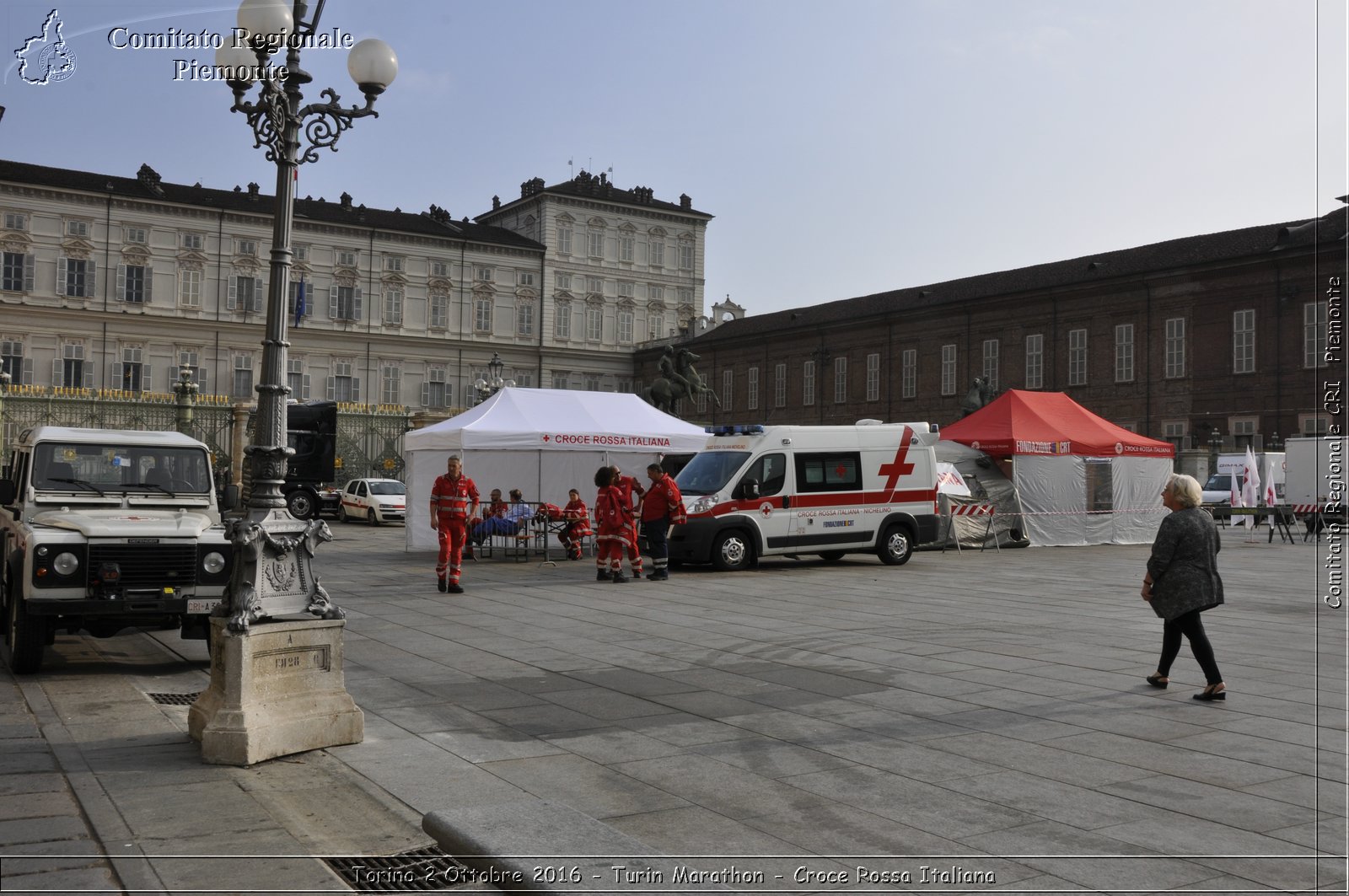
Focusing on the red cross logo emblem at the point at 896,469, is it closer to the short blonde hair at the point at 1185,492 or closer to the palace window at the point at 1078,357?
the short blonde hair at the point at 1185,492

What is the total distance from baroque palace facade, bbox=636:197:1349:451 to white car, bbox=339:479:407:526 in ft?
86.2

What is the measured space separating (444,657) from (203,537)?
2.25 m

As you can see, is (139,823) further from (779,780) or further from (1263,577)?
(1263,577)

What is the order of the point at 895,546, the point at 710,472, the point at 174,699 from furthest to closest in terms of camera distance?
the point at 895,546 < the point at 710,472 < the point at 174,699

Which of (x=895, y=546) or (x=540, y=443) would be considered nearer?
(x=540, y=443)

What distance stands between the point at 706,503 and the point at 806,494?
194 centimetres

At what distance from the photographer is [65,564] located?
8.55 m

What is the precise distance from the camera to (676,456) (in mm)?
32094

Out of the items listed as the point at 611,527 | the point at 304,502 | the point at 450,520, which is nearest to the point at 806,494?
the point at 611,527

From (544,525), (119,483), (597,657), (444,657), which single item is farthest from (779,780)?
(544,525)

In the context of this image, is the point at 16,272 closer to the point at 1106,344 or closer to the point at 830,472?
the point at 1106,344

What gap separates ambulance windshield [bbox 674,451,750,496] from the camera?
18.7 metres

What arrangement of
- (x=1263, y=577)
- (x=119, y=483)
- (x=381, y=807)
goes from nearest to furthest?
(x=381, y=807)
(x=119, y=483)
(x=1263, y=577)

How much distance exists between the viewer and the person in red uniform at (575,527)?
2106 cm
